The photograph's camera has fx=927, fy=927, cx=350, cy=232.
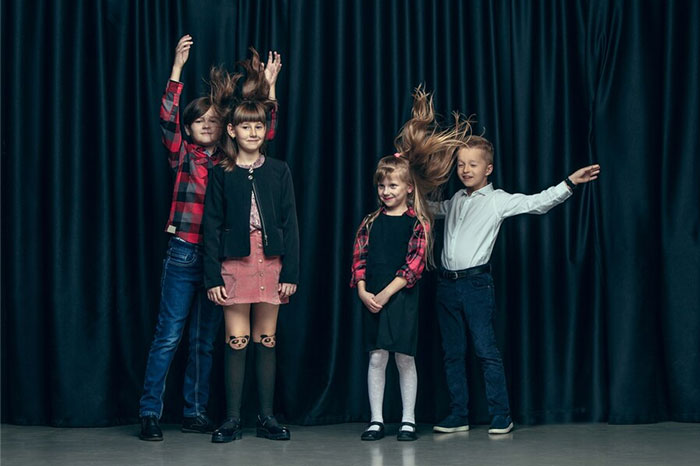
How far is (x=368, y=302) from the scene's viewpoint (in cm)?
365

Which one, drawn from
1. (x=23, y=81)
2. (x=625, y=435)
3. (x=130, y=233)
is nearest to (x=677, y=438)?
(x=625, y=435)

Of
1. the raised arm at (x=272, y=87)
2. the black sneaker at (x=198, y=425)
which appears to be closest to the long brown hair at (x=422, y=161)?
the raised arm at (x=272, y=87)

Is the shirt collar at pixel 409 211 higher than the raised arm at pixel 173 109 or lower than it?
lower

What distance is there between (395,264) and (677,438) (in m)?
1.29

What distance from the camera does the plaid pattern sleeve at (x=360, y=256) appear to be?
370cm

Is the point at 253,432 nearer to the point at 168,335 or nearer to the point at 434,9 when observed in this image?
the point at 168,335

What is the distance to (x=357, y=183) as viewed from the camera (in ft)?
13.5

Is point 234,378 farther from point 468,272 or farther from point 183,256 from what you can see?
point 468,272

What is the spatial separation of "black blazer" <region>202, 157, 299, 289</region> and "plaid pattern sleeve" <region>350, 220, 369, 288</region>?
255 millimetres

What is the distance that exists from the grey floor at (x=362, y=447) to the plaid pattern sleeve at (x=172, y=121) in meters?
1.13

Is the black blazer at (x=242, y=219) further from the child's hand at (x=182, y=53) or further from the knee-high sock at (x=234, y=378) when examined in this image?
the child's hand at (x=182, y=53)

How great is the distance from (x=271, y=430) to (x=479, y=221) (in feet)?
3.91

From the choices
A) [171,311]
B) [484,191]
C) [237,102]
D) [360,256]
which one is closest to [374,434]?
[360,256]

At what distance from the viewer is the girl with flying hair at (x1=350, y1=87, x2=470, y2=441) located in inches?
143
